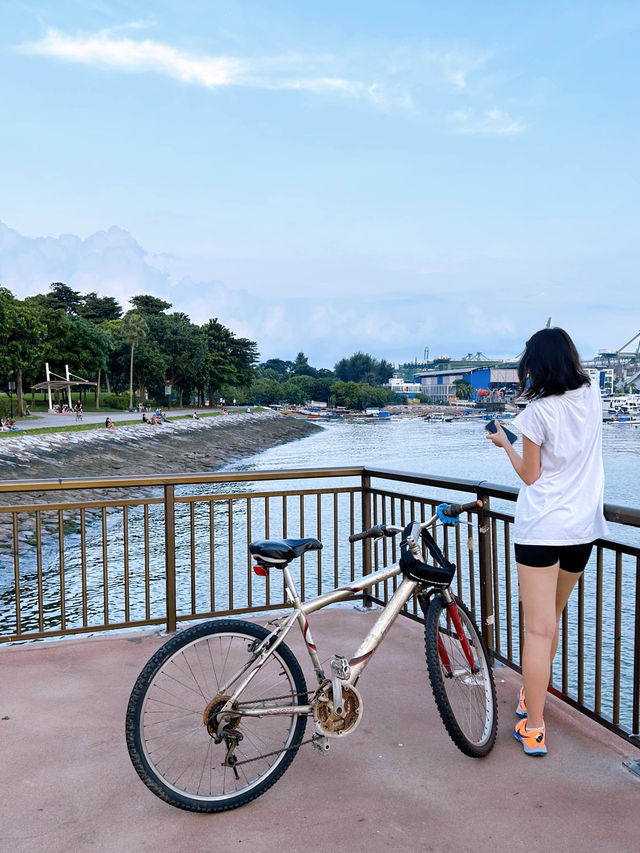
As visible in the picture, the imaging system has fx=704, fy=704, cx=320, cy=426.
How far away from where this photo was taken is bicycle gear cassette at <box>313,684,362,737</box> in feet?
8.36

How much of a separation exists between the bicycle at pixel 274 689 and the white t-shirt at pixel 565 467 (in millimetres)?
322

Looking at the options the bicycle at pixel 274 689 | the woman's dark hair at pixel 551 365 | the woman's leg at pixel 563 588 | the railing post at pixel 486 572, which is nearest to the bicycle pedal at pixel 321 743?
the bicycle at pixel 274 689

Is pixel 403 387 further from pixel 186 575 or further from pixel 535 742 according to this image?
pixel 535 742

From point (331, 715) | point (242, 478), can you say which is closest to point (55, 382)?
point (242, 478)

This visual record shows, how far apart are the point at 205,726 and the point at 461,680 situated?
104cm

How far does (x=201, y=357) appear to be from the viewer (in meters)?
71.0

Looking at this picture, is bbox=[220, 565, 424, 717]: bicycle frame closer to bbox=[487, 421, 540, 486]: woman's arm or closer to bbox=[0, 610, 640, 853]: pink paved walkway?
bbox=[0, 610, 640, 853]: pink paved walkway

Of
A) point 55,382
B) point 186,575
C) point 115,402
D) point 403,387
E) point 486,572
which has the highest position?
point 403,387

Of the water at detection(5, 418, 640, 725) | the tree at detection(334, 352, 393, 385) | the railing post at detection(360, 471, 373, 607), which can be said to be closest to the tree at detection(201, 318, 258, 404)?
the water at detection(5, 418, 640, 725)

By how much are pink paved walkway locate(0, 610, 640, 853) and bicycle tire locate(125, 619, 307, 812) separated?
3.7 inches

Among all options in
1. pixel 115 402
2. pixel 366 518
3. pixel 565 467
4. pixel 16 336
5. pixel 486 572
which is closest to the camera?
pixel 565 467

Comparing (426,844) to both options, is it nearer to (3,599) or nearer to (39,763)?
(39,763)

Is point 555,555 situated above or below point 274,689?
above

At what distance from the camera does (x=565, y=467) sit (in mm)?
2643
